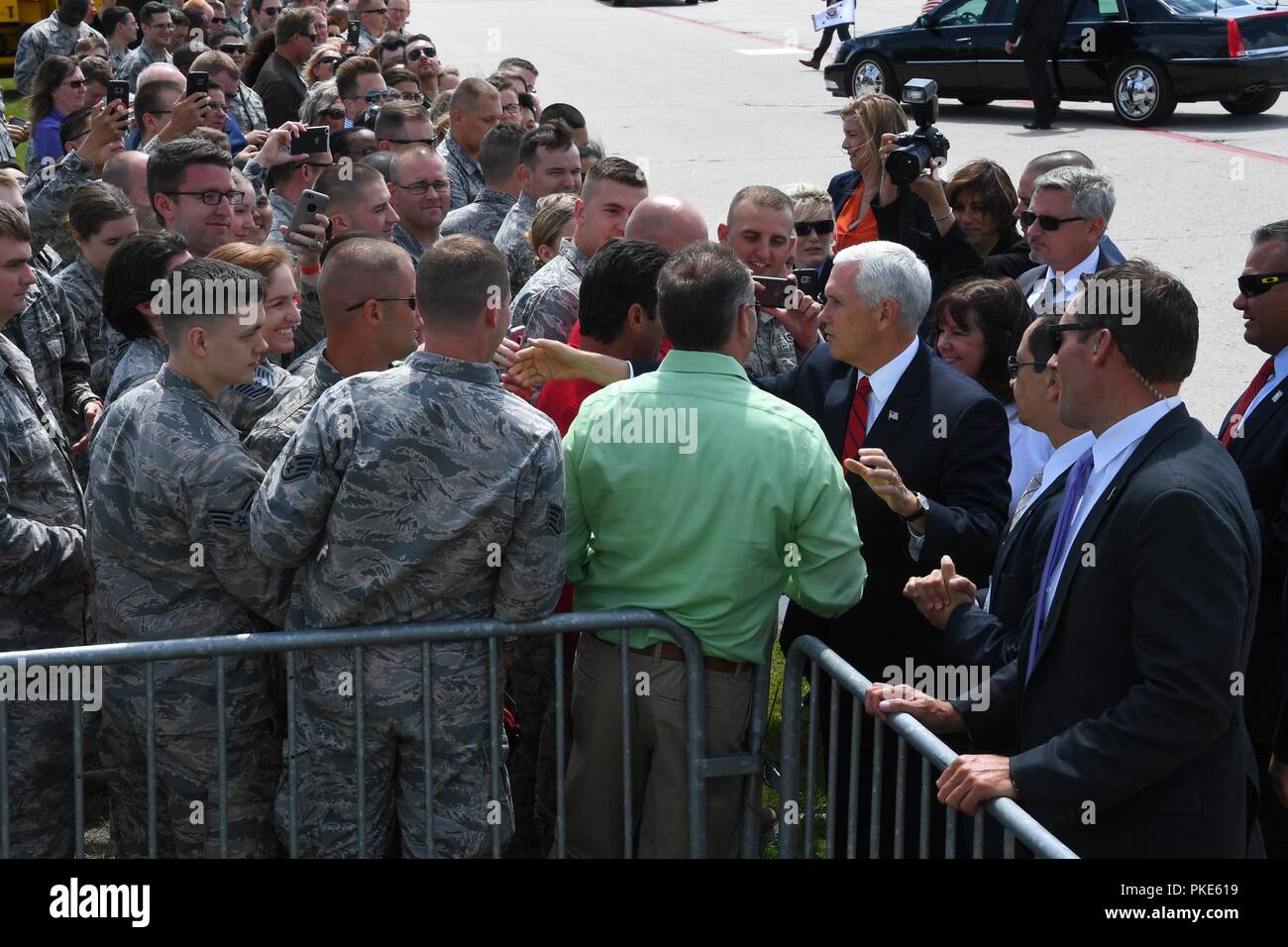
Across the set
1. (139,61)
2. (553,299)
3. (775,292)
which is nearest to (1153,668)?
(775,292)

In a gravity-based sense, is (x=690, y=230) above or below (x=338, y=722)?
above

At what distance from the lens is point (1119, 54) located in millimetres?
17516

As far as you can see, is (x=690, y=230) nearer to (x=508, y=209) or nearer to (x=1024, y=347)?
(x=1024, y=347)

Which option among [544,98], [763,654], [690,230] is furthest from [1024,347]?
[544,98]

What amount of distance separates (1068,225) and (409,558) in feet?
12.4

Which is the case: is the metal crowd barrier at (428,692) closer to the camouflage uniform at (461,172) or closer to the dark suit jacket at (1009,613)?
the dark suit jacket at (1009,613)

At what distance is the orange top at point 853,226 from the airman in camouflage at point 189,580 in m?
4.03

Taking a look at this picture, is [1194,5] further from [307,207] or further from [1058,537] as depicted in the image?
[1058,537]

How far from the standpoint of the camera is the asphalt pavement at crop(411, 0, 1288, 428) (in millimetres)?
12664

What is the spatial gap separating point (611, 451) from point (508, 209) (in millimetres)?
4687

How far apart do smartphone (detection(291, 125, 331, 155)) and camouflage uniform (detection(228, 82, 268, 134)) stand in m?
3.75

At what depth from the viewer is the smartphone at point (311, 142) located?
7.64m

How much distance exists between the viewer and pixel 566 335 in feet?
19.0

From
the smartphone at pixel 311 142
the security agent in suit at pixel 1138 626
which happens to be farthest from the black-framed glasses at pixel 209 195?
the security agent in suit at pixel 1138 626
